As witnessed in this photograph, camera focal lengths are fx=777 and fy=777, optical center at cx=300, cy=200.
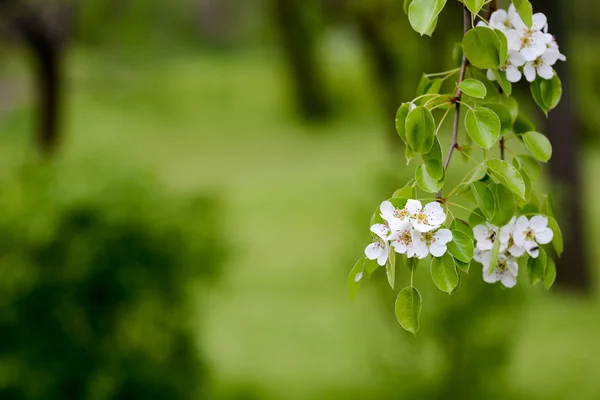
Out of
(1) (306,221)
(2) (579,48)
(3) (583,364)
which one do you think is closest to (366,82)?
(2) (579,48)

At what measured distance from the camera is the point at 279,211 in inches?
409

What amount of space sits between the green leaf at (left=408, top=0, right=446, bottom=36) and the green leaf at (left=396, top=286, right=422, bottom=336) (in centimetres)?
39

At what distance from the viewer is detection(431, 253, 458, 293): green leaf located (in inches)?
45.6

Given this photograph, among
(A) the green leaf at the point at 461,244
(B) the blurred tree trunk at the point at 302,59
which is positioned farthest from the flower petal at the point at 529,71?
(B) the blurred tree trunk at the point at 302,59

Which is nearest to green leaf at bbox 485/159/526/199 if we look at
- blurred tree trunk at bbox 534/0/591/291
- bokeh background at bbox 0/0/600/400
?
bokeh background at bbox 0/0/600/400

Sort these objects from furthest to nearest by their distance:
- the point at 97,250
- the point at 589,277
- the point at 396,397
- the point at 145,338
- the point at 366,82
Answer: the point at 366,82
the point at 589,277
the point at 396,397
the point at 145,338
the point at 97,250

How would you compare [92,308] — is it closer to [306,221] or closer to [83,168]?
[83,168]

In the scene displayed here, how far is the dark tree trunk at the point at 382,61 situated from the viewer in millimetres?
9406

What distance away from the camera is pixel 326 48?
821 inches

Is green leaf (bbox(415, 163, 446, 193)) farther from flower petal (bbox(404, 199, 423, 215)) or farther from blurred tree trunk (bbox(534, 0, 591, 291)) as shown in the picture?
blurred tree trunk (bbox(534, 0, 591, 291))

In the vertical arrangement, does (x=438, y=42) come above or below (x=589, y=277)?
above

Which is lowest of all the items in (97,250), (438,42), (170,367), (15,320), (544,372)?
A: (544,372)

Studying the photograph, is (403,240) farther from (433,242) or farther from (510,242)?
(510,242)

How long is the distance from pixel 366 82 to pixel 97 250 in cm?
1487
